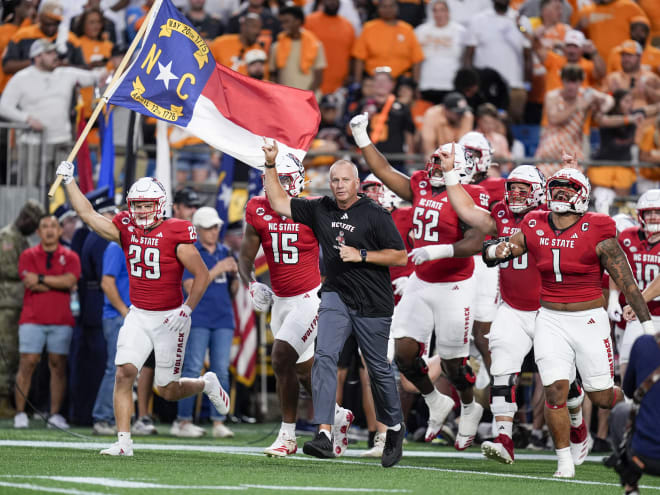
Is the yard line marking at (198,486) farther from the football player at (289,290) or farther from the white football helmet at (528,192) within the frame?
the white football helmet at (528,192)

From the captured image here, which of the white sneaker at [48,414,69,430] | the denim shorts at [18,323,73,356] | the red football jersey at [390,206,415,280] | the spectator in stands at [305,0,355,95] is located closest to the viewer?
the red football jersey at [390,206,415,280]

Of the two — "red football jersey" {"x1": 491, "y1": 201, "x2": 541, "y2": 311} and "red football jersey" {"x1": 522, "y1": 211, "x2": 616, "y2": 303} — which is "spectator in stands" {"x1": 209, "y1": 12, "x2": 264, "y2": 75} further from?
"red football jersey" {"x1": 522, "y1": 211, "x2": 616, "y2": 303}

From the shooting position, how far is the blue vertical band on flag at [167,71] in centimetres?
1184

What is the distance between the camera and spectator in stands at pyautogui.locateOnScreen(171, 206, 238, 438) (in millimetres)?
14117

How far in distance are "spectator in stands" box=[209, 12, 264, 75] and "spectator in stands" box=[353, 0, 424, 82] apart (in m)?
1.56

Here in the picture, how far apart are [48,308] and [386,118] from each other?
16.9 ft

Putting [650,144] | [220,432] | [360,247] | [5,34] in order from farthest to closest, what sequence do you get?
[5,34] < [650,144] < [220,432] < [360,247]

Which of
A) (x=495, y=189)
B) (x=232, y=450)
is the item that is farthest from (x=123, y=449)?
(x=495, y=189)

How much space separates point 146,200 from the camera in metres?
11.0

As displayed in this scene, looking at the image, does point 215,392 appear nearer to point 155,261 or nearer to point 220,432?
point 155,261

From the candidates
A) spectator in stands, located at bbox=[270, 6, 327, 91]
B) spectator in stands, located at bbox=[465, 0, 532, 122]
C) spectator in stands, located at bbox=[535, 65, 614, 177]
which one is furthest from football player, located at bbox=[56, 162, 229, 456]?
spectator in stands, located at bbox=[465, 0, 532, 122]

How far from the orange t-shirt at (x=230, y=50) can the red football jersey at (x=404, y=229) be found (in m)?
5.20

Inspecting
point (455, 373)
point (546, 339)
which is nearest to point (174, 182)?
point (455, 373)

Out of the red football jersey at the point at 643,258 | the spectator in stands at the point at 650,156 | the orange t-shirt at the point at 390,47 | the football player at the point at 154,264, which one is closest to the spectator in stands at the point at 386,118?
the orange t-shirt at the point at 390,47
